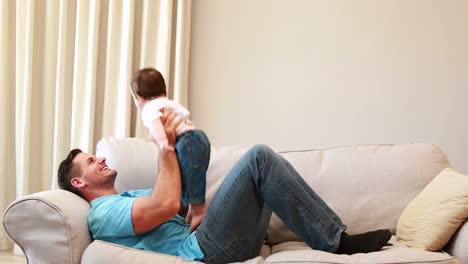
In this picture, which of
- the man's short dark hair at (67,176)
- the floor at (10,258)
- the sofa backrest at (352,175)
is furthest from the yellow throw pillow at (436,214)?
the floor at (10,258)

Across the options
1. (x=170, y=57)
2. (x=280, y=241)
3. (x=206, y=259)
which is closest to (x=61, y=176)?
(x=206, y=259)

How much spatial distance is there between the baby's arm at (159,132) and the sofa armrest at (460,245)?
3.56ft

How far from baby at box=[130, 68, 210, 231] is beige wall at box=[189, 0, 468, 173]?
127 cm

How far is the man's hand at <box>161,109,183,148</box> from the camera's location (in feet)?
6.20

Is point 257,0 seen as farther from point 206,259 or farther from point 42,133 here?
point 206,259

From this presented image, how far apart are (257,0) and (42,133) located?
1.55 metres

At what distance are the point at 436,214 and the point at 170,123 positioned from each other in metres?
1.04

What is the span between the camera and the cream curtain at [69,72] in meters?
3.06

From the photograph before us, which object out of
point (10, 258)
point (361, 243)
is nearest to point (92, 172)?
point (361, 243)

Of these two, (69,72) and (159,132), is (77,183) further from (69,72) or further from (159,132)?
(69,72)

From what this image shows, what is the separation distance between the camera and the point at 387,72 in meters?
3.12

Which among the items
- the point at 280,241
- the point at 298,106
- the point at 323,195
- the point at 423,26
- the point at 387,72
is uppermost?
the point at 423,26

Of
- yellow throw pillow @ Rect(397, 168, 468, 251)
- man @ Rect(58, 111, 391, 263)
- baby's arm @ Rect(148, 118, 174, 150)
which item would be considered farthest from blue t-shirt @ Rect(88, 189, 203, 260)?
yellow throw pillow @ Rect(397, 168, 468, 251)

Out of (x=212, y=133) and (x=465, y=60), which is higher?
(x=465, y=60)
